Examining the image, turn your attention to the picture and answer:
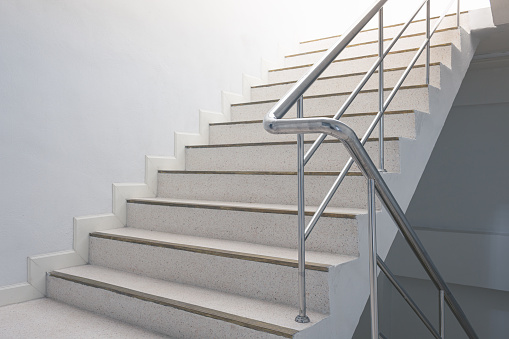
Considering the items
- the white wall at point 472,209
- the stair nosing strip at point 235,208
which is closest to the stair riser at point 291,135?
the stair nosing strip at point 235,208

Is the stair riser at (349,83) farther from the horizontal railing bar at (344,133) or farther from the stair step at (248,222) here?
the horizontal railing bar at (344,133)

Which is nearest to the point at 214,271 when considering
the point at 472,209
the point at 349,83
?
the point at 349,83

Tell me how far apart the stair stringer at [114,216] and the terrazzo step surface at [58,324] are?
82mm

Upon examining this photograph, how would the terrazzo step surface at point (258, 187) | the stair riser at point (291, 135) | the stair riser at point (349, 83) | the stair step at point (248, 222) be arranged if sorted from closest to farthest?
the stair step at point (248, 222) → the terrazzo step surface at point (258, 187) → the stair riser at point (291, 135) → the stair riser at point (349, 83)

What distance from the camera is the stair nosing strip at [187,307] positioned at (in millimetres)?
1452

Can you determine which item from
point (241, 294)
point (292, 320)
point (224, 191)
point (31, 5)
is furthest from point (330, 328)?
point (31, 5)

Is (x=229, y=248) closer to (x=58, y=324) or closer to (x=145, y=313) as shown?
(x=145, y=313)

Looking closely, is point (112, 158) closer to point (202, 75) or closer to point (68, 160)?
point (68, 160)

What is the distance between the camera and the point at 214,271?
1.90m

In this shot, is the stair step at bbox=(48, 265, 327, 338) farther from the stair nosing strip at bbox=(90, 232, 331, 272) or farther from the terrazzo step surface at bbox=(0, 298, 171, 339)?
the stair nosing strip at bbox=(90, 232, 331, 272)

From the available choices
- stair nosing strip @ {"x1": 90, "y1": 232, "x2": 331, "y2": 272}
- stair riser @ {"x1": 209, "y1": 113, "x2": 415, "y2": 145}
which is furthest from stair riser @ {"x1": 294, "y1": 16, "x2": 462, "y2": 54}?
stair nosing strip @ {"x1": 90, "y1": 232, "x2": 331, "y2": 272}

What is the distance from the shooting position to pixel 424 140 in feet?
7.73

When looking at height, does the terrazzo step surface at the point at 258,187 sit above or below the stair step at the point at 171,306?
above

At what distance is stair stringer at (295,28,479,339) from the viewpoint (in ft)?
5.29
